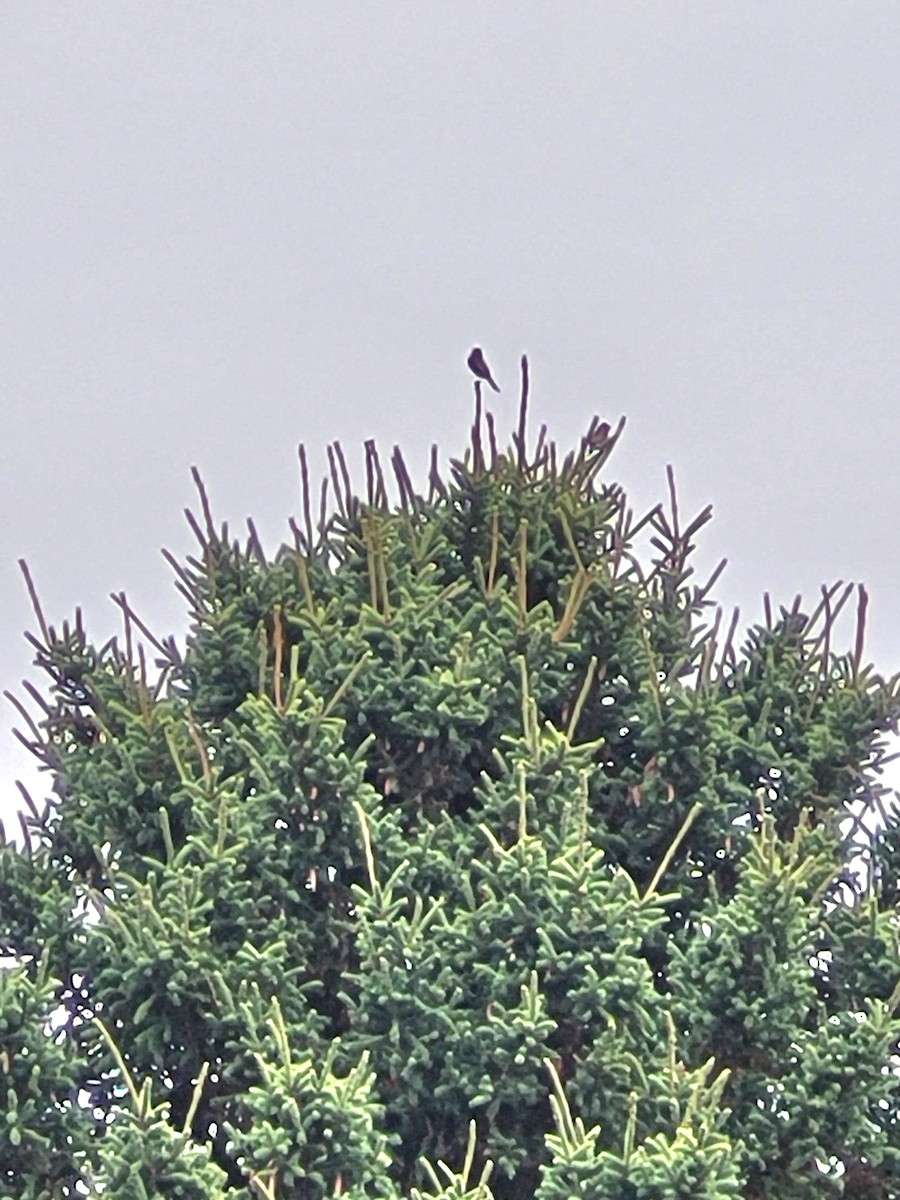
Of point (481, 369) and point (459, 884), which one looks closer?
point (459, 884)

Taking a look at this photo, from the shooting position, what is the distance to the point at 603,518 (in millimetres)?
10680

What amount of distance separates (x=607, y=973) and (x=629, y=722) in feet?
6.31

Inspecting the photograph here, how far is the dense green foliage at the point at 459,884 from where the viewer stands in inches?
328

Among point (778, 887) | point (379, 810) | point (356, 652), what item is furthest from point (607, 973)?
point (356, 652)

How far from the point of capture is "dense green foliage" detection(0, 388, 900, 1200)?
833 centimetres

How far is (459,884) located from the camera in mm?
8961

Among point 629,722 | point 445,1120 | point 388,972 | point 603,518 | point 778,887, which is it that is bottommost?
point 445,1120

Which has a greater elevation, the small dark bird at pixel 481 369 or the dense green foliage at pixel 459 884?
the small dark bird at pixel 481 369

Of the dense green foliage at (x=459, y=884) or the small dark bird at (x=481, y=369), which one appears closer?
the dense green foliage at (x=459, y=884)

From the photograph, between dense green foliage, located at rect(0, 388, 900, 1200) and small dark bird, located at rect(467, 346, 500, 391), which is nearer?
dense green foliage, located at rect(0, 388, 900, 1200)

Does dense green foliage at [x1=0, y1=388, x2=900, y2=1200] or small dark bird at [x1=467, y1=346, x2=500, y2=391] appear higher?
small dark bird at [x1=467, y1=346, x2=500, y2=391]

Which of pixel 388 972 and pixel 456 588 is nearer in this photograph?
pixel 388 972

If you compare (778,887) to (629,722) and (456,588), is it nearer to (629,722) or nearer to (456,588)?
(629,722)

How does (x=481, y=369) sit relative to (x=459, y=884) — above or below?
above
